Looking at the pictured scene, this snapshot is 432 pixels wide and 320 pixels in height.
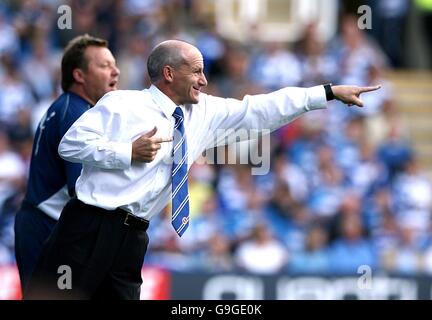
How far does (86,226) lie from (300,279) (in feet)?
18.4

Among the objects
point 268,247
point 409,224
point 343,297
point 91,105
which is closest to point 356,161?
point 409,224

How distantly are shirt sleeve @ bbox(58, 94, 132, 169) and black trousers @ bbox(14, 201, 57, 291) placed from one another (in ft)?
3.36

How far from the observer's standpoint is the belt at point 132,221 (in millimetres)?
7535

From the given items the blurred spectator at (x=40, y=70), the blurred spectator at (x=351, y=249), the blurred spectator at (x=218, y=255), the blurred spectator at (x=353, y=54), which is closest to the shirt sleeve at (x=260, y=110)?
the blurred spectator at (x=218, y=255)

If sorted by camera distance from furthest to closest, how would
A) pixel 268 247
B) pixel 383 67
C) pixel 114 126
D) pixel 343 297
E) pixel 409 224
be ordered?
pixel 383 67
pixel 409 224
pixel 268 247
pixel 343 297
pixel 114 126

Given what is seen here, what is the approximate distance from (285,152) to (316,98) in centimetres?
764

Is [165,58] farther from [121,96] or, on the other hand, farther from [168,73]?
[121,96]

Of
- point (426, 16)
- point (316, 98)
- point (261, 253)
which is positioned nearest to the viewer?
point (316, 98)

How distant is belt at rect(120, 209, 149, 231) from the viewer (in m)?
7.54

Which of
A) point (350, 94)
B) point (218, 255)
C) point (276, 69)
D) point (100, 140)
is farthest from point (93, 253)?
point (276, 69)

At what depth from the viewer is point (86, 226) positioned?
24.6 feet

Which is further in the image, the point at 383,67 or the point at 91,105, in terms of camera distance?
the point at 383,67

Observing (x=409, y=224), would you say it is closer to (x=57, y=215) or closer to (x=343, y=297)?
(x=343, y=297)

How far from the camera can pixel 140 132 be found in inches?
296
